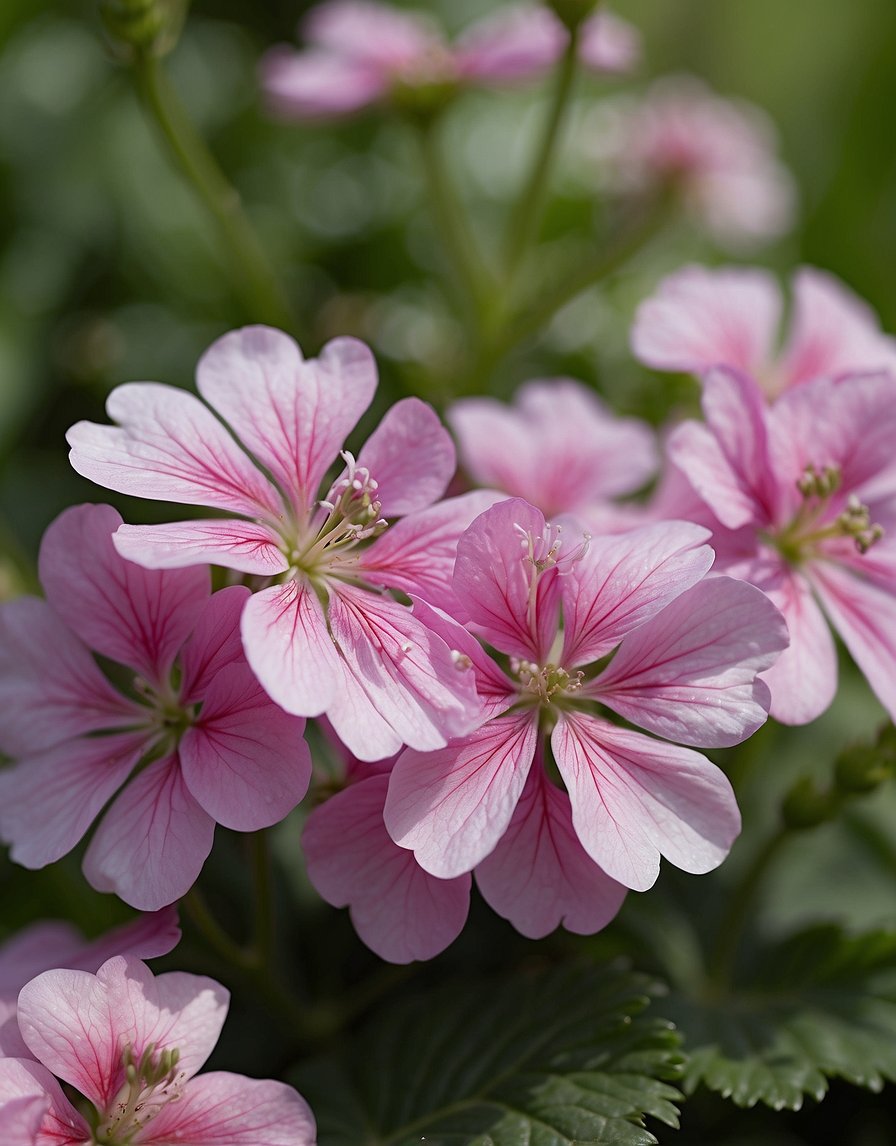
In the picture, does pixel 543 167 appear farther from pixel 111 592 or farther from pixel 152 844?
pixel 152 844

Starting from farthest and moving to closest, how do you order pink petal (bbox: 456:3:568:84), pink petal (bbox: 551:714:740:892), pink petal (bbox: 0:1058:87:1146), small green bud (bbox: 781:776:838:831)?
pink petal (bbox: 456:3:568:84) → small green bud (bbox: 781:776:838:831) → pink petal (bbox: 551:714:740:892) → pink petal (bbox: 0:1058:87:1146)

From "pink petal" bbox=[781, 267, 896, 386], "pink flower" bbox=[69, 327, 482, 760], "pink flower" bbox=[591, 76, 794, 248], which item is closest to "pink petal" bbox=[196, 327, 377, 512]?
"pink flower" bbox=[69, 327, 482, 760]

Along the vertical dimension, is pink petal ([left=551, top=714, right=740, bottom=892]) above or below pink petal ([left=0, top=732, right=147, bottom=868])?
above

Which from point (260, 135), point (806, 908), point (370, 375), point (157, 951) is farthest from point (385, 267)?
point (157, 951)

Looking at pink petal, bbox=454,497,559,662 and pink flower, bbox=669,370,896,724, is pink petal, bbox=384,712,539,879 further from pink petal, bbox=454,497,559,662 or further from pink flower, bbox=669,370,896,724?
pink flower, bbox=669,370,896,724

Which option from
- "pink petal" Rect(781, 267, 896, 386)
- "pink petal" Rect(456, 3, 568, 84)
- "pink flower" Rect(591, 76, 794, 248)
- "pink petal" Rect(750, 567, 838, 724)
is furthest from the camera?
"pink flower" Rect(591, 76, 794, 248)

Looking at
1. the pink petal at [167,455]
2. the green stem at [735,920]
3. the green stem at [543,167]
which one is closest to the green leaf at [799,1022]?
the green stem at [735,920]

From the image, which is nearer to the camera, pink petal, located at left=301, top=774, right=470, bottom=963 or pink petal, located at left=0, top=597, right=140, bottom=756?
pink petal, located at left=301, top=774, right=470, bottom=963
